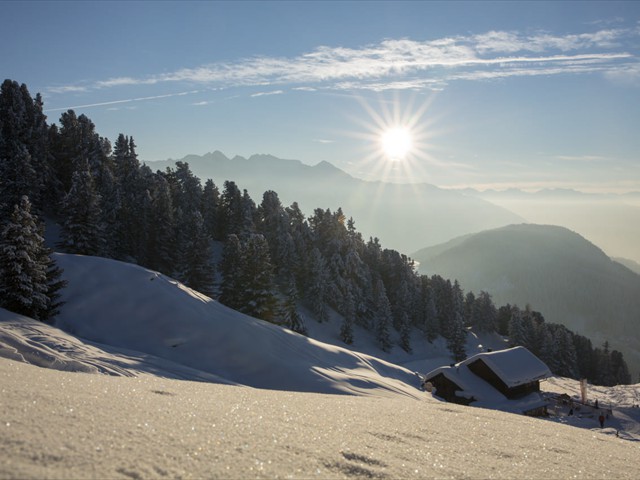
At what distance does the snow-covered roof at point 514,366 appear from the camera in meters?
40.2

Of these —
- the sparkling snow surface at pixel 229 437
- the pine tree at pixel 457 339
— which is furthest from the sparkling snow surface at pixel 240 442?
the pine tree at pixel 457 339

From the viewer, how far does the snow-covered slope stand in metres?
24.6

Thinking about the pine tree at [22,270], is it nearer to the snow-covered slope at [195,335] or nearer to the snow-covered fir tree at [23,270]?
the snow-covered fir tree at [23,270]

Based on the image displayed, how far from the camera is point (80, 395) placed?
5965 mm

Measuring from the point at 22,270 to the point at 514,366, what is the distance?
4199cm

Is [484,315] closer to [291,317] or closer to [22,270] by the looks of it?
[291,317]

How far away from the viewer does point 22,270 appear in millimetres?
23734

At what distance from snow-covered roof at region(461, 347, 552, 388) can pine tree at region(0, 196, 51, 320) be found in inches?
1497

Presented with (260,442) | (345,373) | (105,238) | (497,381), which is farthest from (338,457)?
(105,238)

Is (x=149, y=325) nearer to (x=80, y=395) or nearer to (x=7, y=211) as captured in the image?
(x=80, y=395)

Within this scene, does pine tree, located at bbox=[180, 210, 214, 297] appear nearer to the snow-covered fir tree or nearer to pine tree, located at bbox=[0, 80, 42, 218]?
pine tree, located at bbox=[0, 80, 42, 218]

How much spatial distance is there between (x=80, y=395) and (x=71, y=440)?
2.33 meters

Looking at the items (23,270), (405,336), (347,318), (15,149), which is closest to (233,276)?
(347,318)

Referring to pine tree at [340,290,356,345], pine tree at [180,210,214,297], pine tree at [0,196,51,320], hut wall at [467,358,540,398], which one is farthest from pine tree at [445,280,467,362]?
pine tree at [0,196,51,320]
